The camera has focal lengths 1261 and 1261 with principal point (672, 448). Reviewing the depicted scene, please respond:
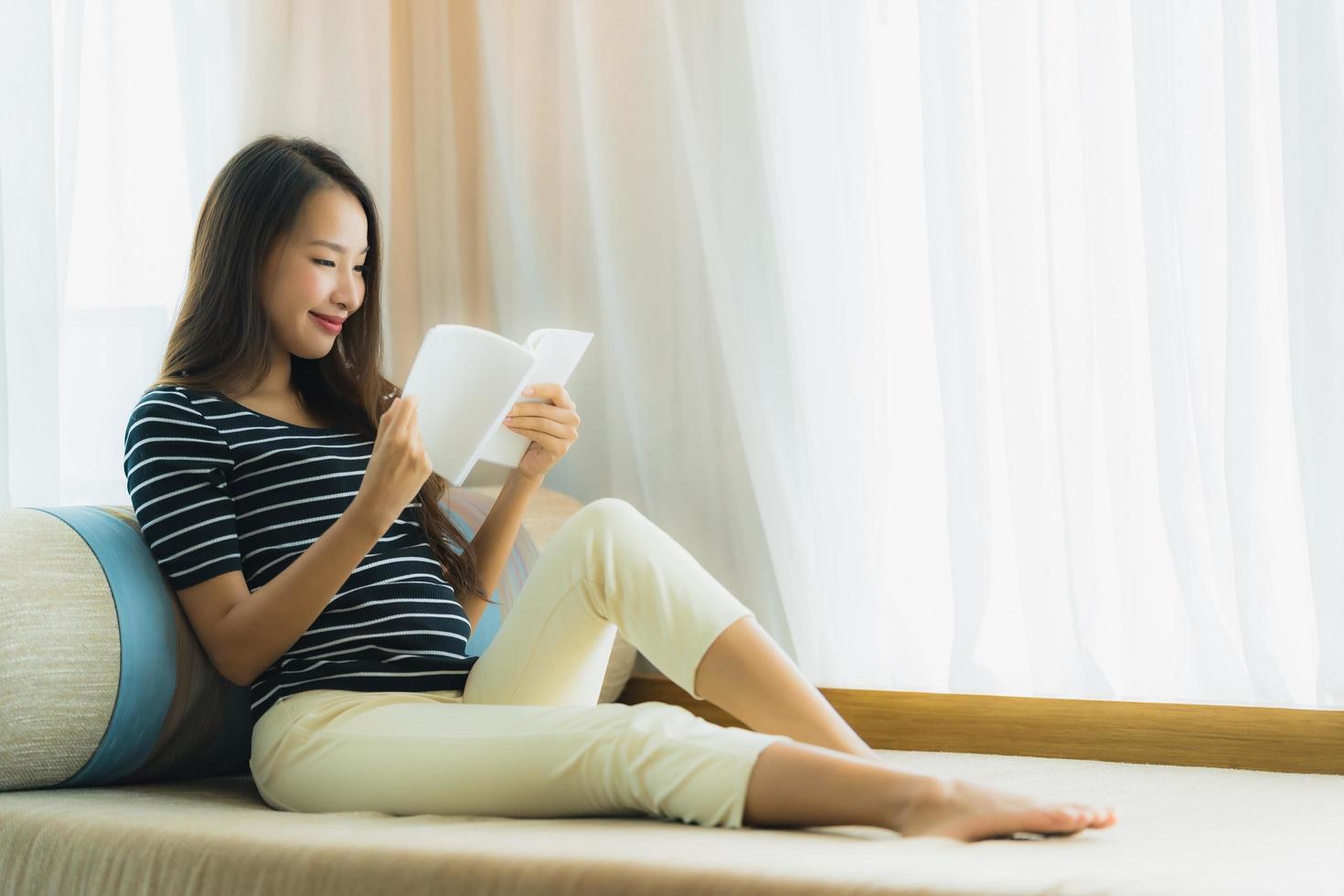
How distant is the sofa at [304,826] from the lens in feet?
2.67

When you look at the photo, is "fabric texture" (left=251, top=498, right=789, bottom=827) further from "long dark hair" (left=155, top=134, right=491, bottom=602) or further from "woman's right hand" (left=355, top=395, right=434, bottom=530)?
"long dark hair" (left=155, top=134, right=491, bottom=602)

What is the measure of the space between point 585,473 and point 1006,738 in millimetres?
721

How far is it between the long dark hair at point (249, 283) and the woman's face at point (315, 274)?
0.04 ft

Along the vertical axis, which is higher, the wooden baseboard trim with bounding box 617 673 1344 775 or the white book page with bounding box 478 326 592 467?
the white book page with bounding box 478 326 592 467

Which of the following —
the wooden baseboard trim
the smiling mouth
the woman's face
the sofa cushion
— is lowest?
the wooden baseboard trim

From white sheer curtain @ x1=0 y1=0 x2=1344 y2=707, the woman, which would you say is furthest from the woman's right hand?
white sheer curtain @ x1=0 y1=0 x2=1344 y2=707

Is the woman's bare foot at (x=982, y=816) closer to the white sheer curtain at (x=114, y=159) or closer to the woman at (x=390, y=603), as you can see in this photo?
the woman at (x=390, y=603)

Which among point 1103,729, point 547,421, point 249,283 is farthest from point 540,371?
point 1103,729

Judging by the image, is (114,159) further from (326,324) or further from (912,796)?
(912,796)

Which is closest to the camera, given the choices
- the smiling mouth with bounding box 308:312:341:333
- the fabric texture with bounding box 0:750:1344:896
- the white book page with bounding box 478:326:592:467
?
the fabric texture with bounding box 0:750:1344:896

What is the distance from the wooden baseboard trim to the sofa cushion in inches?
31.4

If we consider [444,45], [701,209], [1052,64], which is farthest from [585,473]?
[1052,64]

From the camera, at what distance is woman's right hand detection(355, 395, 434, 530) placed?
113cm

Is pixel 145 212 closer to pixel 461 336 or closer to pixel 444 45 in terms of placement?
pixel 444 45
